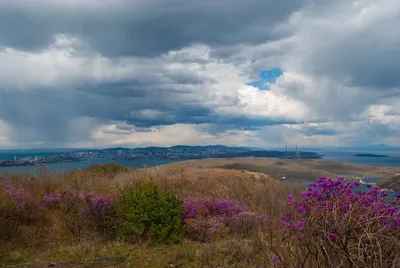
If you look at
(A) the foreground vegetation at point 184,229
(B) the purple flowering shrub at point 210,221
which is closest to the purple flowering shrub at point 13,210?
(A) the foreground vegetation at point 184,229

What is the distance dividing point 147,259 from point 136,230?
1.51 meters

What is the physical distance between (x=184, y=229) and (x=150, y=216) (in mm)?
1120

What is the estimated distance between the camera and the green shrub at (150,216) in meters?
8.54

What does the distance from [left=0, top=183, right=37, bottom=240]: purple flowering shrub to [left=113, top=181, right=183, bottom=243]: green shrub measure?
2.87 m

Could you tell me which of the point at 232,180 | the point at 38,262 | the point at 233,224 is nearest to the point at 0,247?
the point at 38,262

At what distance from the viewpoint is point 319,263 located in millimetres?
4039

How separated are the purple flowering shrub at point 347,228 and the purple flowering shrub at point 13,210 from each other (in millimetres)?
7725

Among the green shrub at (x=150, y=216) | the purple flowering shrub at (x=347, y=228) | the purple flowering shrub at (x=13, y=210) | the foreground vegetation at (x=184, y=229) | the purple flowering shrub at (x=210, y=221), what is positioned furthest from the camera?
the purple flowering shrub at (x=210, y=221)

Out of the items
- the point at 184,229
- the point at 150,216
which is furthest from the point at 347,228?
the point at 184,229

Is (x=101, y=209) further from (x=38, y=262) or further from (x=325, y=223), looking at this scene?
(x=325, y=223)

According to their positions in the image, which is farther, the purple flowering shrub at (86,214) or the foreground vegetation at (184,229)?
the purple flowering shrub at (86,214)

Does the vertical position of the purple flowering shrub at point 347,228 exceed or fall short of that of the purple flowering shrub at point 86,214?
it exceeds it

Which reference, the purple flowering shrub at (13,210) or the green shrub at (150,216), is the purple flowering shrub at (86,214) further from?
the purple flowering shrub at (13,210)

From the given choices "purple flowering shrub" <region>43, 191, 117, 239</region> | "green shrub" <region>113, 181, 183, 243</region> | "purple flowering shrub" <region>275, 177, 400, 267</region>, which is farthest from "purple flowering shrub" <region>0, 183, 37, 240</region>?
"purple flowering shrub" <region>275, 177, 400, 267</region>
